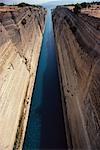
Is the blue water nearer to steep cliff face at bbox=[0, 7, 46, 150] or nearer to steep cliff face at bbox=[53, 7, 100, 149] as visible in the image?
steep cliff face at bbox=[0, 7, 46, 150]

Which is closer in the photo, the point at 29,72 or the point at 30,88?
the point at 30,88

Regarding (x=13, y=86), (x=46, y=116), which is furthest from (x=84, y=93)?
(x=13, y=86)

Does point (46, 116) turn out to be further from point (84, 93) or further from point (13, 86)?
point (84, 93)

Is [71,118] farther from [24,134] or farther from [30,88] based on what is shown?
[30,88]

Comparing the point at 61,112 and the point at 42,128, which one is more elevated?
the point at 61,112

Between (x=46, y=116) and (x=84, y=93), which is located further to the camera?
(x=46, y=116)

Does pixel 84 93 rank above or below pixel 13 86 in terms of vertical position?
below

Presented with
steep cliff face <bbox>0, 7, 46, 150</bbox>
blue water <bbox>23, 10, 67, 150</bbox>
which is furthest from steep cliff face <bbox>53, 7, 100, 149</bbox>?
steep cliff face <bbox>0, 7, 46, 150</bbox>

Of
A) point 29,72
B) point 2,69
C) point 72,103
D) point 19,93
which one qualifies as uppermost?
point 29,72

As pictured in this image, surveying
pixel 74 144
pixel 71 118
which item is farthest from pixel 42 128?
pixel 74 144
